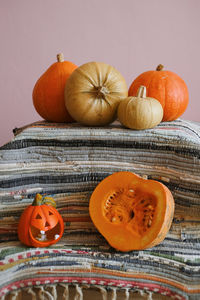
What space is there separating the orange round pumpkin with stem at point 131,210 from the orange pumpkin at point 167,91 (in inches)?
12.4

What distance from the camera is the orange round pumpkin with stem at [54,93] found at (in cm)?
119

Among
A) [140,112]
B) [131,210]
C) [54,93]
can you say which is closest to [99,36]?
[54,93]

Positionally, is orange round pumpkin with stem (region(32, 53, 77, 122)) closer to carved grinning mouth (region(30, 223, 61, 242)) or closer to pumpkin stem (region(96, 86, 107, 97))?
pumpkin stem (region(96, 86, 107, 97))

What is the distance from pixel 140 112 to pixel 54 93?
346 millimetres

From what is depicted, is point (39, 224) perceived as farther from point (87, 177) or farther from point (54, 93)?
point (54, 93)

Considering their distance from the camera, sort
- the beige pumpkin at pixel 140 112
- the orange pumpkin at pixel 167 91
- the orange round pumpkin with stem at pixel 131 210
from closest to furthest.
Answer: the orange round pumpkin with stem at pixel 131 210 → the beige pumpkin at pixel 140 112 → the orange pumpkin at pixel 167 91

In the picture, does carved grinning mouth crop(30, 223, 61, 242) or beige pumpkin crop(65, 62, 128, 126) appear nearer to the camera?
carved grinning mouth crop(30, 223, 61, 242)

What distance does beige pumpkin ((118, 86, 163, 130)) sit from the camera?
3.34 ft

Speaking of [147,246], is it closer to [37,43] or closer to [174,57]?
[174,57]

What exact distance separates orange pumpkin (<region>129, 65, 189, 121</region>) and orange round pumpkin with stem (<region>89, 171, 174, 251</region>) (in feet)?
1.03

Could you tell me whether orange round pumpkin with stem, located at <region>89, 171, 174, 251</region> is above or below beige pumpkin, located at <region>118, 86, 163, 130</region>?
below

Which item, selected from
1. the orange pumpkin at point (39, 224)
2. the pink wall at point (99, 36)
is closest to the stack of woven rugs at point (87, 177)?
the orange pumpkin at point (39, 224)

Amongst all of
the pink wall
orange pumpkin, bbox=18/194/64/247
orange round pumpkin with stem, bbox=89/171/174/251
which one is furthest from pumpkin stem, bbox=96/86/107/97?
the pink wall

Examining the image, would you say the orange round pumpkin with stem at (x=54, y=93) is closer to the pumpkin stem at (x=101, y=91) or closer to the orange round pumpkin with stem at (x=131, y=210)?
the pumpkin stem at (x=101, y=91)
